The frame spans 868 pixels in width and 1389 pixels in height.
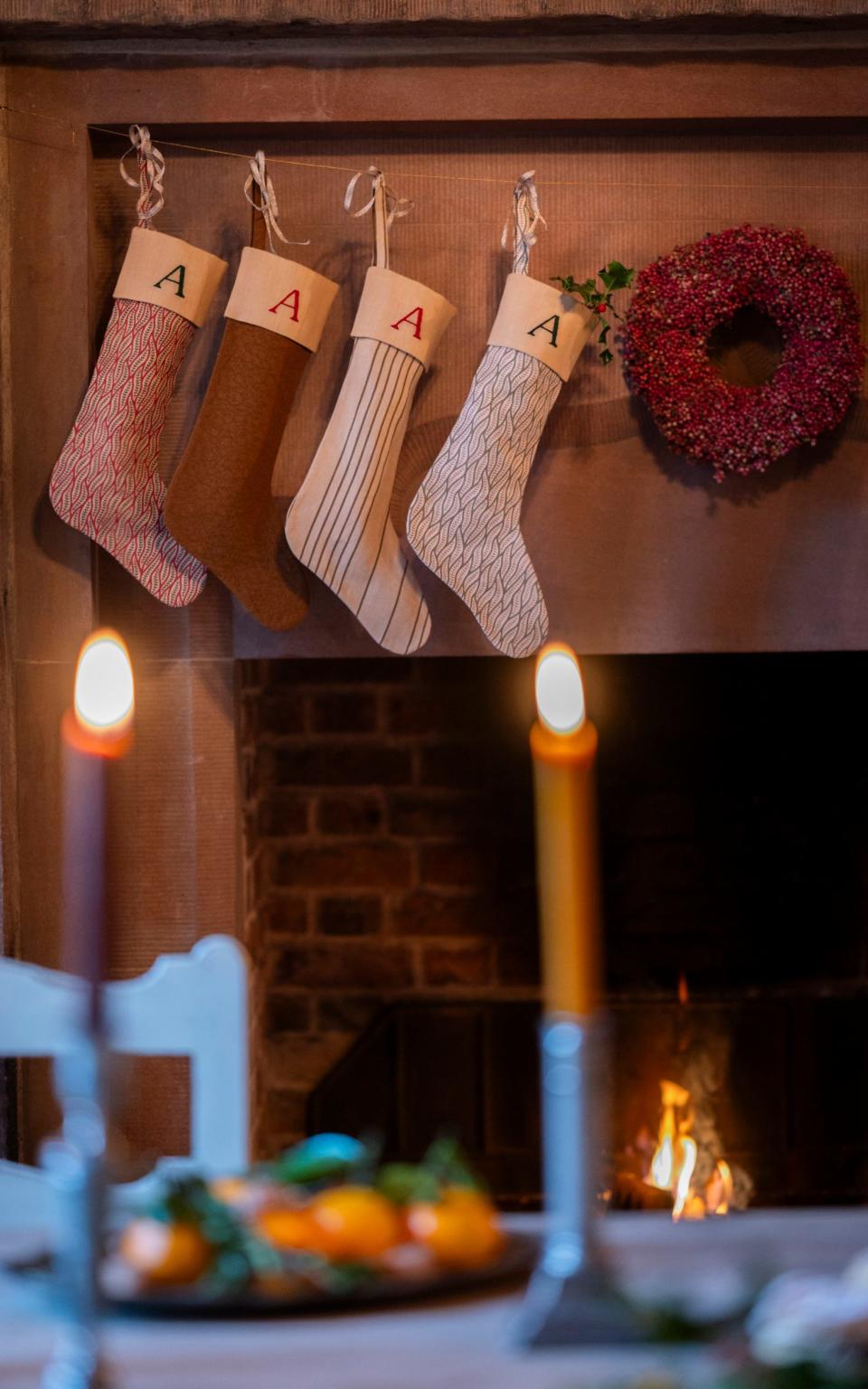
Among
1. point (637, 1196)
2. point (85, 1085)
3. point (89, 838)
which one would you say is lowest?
point (637, 1196)

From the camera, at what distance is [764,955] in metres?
2.32

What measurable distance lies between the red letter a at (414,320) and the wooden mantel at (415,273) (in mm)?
113

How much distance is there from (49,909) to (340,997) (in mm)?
669

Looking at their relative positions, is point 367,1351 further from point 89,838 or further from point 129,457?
point 129,457

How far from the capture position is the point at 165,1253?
0.70 m

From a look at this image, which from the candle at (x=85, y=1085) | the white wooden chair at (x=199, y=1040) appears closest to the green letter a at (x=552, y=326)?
the white wooden chair at (x=199, y=1040)

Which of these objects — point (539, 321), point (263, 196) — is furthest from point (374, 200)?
point (539, 321)

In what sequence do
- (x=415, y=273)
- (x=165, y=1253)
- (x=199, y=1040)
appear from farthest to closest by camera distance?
(x=415, y=273) < (x=199, y=1040) < (x=165, y=1253)

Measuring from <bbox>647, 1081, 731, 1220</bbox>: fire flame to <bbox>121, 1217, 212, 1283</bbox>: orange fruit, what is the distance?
1545mm

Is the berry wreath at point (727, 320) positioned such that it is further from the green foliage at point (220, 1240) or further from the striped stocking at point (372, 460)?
the green foliage at point (220, 1240)

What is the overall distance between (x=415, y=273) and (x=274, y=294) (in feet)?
0.69

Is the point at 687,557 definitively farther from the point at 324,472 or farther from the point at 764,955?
the point at 764,955

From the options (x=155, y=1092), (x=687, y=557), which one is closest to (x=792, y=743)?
(x=687, y=557)

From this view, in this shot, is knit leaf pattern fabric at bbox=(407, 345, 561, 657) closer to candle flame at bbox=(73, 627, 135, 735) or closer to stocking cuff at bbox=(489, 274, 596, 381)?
stocking cuff at bbox=(489, 274, 596, 381)
